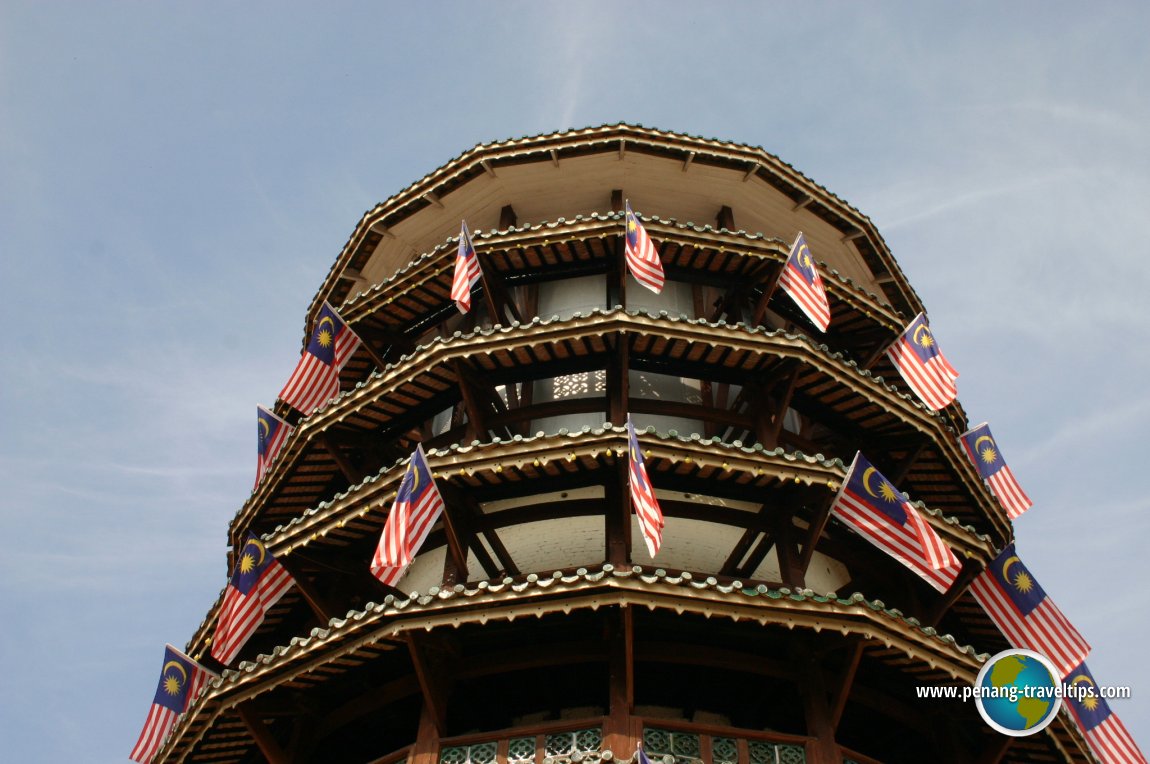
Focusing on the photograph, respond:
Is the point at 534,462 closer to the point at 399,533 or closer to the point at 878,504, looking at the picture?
the point at 399,533

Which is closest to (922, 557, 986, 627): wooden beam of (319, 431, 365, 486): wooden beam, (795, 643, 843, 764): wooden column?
(795, 643, 843, 764): wooden column

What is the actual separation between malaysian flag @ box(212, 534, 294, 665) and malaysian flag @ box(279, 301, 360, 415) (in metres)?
4.10

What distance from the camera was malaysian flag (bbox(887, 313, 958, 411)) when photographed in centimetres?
2480

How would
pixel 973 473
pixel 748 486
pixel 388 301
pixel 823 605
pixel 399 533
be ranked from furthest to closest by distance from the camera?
pixel 388 301 → pixel 973 473 → pixel 748 486 → pixel 399 533 → pixel 823 605

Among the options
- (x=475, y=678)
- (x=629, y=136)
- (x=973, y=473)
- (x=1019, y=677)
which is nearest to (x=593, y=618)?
(x=475, y=678)

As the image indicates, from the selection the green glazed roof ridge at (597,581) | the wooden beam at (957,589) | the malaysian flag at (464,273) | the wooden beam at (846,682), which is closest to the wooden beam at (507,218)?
the malaysian flag at (464,273)

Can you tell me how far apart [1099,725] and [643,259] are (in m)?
11.3

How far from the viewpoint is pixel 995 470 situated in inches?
1031

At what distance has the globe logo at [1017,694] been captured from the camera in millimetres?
19125

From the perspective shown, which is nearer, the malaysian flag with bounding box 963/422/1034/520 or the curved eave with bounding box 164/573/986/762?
the curved eave with bounding box 164/573/986/762

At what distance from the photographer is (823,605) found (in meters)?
17.9

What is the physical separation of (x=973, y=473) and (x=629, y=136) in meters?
9.97

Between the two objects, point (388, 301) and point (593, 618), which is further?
point (388, 301)

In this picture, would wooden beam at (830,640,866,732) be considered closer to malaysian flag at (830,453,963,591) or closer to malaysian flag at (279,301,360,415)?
malaysian flag at (830,453,963,591)
